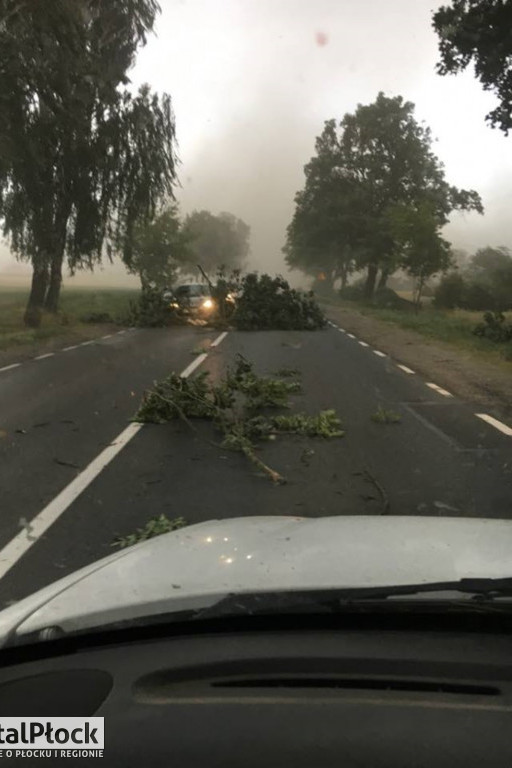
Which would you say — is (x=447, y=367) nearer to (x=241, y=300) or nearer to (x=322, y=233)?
(x=241, y=300)

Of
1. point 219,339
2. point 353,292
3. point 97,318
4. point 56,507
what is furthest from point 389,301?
point 56,507

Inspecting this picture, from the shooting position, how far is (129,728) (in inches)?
70.1

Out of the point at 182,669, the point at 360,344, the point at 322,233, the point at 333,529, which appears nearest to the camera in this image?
the point at 182,669

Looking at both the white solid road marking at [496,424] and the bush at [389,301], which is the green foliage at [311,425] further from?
the bush at [389,301]

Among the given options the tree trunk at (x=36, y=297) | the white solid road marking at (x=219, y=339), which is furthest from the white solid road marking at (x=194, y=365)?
the tree trunk at (x=36, y=297)

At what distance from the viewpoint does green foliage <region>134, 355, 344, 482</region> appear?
833cm

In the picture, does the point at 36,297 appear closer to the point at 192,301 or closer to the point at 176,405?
the point at 192,301

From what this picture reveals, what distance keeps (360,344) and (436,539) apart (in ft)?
64.7

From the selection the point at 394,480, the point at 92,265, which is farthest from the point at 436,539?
the point at 92,265

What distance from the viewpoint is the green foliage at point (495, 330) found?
23.3m

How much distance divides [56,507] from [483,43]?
58.3 ft

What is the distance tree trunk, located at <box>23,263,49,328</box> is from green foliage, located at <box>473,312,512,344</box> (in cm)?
1644

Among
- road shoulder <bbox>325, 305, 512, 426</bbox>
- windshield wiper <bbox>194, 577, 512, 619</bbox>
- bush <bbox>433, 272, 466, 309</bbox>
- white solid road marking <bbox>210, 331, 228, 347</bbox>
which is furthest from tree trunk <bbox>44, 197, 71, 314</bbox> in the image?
bush <bbox>433, 272, 466, 309</bbox>

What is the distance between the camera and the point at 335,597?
7.22 ft
